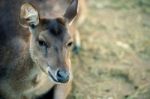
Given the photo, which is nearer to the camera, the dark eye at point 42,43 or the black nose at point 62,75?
the black nose at point 62,75

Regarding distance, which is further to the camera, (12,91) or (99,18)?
(99,18)

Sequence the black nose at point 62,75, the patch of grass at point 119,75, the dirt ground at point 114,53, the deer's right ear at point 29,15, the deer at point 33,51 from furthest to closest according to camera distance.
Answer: the patch of grass at point 119,75 < the dirt ground at point 114,53 < the deer's right ear at point 29,15 < the deer at point 33,51 < the black nose at point 62,75

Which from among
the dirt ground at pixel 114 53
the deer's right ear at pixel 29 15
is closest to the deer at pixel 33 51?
the deer's right ear at pixel 29 15

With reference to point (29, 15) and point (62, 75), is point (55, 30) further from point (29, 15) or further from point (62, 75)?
point (62, 75)

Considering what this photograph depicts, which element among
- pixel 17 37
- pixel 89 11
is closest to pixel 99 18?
pixel 89 11

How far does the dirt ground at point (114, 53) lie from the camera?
6.96 meters

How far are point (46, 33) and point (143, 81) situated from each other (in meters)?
2.02

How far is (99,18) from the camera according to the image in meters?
8.48

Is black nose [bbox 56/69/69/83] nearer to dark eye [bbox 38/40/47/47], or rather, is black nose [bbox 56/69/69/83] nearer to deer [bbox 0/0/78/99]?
deer [bbox 0/0/78/99]

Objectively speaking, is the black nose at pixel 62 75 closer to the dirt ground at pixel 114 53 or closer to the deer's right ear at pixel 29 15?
the deer's right ear at pixel 29 15

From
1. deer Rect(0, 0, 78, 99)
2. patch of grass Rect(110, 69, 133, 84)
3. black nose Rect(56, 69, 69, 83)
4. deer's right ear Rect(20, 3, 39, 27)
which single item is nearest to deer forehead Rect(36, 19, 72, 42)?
deer Rect(0, 0, 78, 99)

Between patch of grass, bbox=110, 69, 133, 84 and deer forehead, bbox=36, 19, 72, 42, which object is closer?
deer forehead, bbox=36, 19, 72, 42

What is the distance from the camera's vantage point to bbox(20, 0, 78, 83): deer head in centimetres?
545

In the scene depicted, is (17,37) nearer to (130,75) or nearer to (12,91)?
(12,91)
